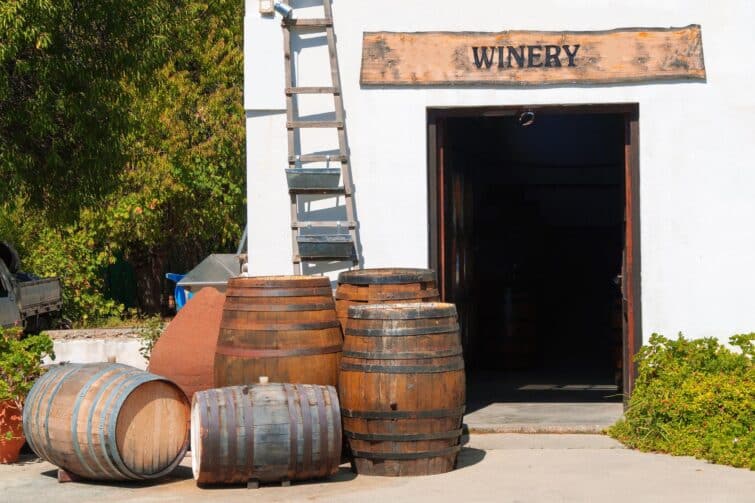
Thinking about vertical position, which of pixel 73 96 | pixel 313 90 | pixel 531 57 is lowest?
pixel 313 90

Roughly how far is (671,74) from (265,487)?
15.9 ft

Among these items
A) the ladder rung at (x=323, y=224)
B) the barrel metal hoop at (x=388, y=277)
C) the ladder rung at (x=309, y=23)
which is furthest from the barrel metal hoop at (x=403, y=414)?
the ladder rung at (x=309, y=23)

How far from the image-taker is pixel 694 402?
913 cm

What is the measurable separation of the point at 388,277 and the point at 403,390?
41.6 inches

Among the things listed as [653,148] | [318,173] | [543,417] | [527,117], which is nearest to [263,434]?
[318,173]

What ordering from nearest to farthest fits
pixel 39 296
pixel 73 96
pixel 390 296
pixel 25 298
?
pixel 390 296
pixel 73 96
pixel 25 298
pixel 39 296

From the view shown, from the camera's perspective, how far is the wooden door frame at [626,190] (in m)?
→ 10.2

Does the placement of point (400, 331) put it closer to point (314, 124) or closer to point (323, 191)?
point (323, 191)

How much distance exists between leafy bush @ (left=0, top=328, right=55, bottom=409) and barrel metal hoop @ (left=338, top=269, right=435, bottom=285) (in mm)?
2471

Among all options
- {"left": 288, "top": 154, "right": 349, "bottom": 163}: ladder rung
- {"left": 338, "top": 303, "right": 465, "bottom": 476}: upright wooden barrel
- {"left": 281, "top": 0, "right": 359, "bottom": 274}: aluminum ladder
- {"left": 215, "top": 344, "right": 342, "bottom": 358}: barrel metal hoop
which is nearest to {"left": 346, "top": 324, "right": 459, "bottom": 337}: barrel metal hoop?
{"left": 338, "top": 303, "right": 465, "bottom": 476}: upright wooden barrel

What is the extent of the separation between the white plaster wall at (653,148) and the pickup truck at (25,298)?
7628 mm

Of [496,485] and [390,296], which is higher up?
[390,296]

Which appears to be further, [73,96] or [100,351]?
[100,351]

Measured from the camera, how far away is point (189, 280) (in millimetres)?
17188
